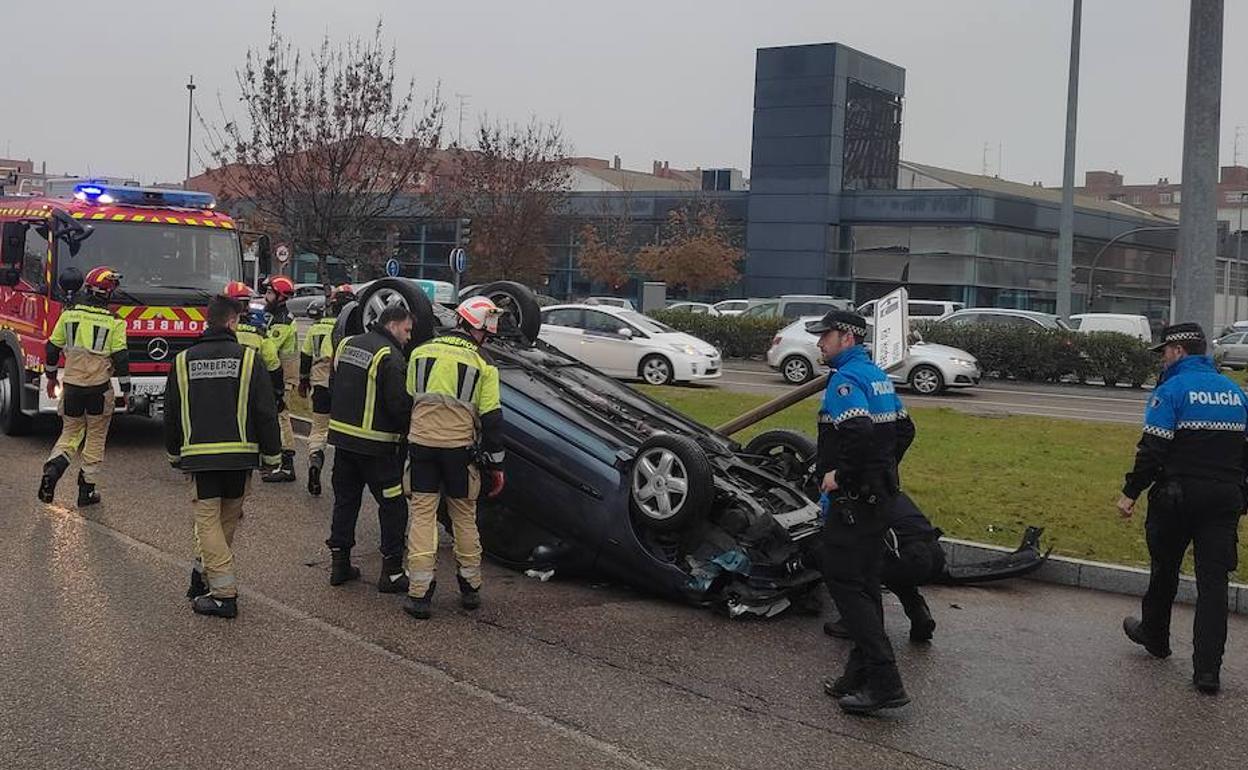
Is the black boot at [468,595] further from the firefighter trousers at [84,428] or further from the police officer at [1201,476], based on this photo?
the firefighter trousers at [84,428]

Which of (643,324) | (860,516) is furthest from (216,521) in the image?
(643,324)

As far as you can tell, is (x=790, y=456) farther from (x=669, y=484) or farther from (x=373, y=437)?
(x=373, y=437)

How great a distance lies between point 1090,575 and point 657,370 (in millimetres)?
13103

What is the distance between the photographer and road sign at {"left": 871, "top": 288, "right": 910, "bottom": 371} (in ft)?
23.2

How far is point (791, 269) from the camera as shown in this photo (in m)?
50.1

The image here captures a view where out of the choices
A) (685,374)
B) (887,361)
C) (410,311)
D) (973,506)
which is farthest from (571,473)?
(685,374)

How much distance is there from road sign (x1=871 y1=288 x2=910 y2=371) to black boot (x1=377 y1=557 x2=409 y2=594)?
10.4ft

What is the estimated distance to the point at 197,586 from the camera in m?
6.29

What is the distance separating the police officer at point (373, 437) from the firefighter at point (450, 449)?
297 mm

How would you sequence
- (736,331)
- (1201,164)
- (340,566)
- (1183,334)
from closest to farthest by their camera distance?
(1183,334), (340,566), (1201,164), (736,331)

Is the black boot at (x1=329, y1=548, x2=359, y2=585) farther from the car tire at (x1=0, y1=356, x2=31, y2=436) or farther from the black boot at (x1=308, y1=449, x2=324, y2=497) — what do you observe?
the car tire at (x1=0, y1=356, x2=31, y2=436)

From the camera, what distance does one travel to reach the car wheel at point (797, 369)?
22.2m

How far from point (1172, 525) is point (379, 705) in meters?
3.99

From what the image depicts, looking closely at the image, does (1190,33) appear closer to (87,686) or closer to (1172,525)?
(1172,525)
